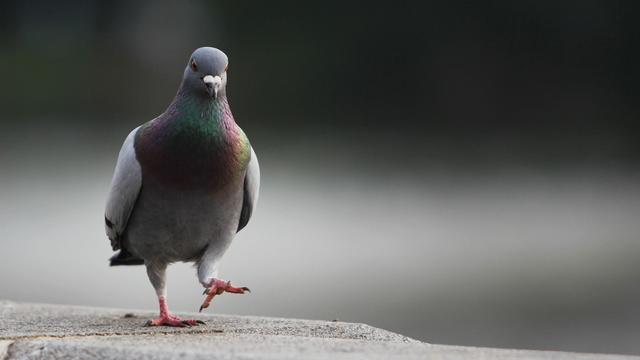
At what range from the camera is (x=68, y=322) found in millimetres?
5215

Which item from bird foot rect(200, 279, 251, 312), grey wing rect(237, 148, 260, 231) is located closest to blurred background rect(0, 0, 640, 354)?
grey wing rect(237, 148, 260, 231)

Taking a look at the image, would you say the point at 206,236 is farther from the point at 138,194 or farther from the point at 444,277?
the point at 444,277

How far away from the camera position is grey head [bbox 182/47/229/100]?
5.16m

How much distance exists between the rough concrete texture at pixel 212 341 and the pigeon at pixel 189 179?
29cm

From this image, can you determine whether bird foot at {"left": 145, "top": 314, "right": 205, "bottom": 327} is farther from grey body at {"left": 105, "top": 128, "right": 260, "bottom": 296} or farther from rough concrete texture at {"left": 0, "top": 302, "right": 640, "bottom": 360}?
grey body at {"left": 105, "top": 128, "right": 260, "bottom": 296}

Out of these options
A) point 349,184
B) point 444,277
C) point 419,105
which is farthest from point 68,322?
point 419,105

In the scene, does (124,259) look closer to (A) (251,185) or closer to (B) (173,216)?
(B) (173,216)

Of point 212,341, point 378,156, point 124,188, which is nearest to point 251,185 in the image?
point 124,188

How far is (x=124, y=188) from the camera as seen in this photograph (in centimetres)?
540

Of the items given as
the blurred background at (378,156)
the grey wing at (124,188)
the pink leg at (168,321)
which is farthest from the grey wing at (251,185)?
the blurred background at (378,156)

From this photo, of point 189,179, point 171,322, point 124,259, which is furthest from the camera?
point 124,259

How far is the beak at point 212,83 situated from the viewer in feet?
16.8

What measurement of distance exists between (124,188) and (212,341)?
4.65 feet

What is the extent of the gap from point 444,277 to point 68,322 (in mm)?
10019
